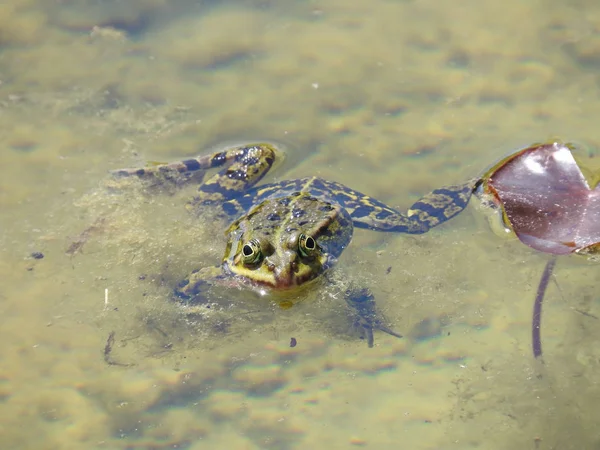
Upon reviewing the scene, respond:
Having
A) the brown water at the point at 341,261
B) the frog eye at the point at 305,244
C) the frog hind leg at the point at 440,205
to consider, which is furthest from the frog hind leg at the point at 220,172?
the frog hind leg at the point at 440,205

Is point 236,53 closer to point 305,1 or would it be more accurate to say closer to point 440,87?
point 305,1

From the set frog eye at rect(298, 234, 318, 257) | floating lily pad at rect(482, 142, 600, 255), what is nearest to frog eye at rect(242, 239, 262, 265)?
frog eye at rect(298, 234, 318, 257)

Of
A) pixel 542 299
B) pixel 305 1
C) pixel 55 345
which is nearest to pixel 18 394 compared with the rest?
pixel 55 345

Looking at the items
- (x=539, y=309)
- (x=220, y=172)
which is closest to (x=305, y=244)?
(x=220, y=172)

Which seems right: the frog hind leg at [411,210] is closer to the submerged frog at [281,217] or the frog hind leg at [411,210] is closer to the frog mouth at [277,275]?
the submerged frog at [281,217]

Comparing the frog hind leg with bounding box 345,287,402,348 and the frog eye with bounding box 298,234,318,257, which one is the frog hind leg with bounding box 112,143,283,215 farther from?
the frog hind leg with bounding box 345,287,402,348
